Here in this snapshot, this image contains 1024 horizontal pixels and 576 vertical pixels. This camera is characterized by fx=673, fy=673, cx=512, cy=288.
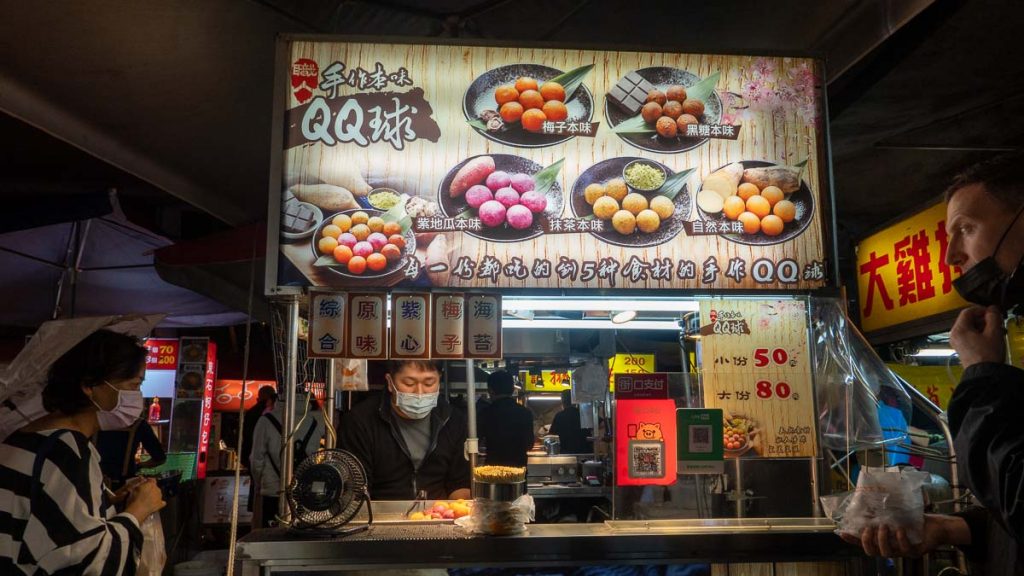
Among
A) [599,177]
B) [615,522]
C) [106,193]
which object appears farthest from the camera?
[106,193]

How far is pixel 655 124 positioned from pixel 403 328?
5.10ft

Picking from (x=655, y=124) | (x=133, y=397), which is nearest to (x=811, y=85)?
(x=655, y=124)

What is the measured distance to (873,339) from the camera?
26.2 ft

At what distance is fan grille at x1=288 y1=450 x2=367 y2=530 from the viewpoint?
2775mm

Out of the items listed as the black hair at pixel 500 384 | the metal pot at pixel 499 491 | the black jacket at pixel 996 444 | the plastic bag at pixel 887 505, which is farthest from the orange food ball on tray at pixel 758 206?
the black hair at pixel 500 384

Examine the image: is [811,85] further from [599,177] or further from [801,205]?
[599,177]

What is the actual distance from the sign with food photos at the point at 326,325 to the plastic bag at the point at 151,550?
113cm

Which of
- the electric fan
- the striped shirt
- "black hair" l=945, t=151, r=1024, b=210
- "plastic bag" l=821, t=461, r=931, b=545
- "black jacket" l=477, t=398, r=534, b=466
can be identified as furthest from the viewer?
"black jacket" l=477, t=398, r=534, b=466

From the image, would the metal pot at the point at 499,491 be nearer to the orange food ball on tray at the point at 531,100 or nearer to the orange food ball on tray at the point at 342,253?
the orange food ball on tray at the point at 342,253

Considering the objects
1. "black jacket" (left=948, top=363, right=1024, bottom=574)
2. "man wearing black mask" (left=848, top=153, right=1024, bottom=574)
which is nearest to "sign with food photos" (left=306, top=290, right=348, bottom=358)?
"man wearing black mask" (left=848, top=153, right=1024, bottom=574)

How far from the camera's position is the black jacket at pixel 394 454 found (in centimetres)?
415

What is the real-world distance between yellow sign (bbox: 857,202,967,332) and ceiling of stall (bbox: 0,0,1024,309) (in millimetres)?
1081

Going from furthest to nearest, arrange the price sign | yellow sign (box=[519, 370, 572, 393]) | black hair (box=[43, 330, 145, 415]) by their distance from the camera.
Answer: yellow sign (box=[519, 370, 572, 393]), the price sign, black hair (box=[43, 330, 145, 415])

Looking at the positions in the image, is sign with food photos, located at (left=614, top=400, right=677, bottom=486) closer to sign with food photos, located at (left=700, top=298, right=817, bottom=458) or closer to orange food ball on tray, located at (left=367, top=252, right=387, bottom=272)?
sign with food photos, located at (left=700, top=298, right=817, bottom=458)
